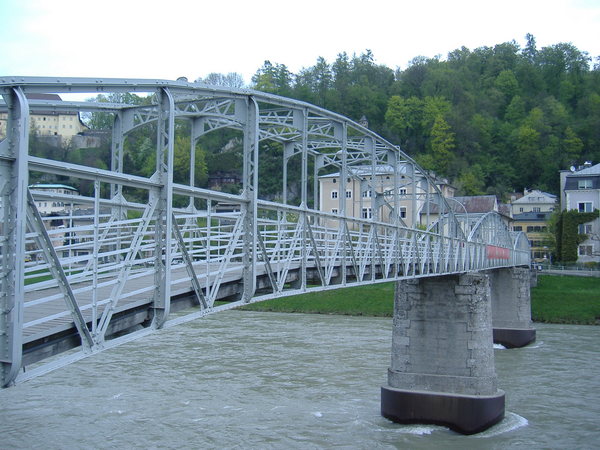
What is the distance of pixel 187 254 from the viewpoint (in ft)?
31.1

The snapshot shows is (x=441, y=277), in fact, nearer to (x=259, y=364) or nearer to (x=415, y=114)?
(x=259, y=364)

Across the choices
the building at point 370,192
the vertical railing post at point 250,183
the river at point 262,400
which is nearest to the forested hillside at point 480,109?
the building at point 370,192

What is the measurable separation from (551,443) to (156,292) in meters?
12.7

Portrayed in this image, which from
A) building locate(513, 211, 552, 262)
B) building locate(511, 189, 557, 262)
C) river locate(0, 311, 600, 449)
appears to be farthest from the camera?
building locate(513, 211, 552, 262)

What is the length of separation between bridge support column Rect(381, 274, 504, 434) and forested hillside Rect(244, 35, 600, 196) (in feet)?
216

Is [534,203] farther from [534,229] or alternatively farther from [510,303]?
[510,303]

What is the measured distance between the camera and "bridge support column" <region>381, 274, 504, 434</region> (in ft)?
63.9

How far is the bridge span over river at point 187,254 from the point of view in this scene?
7.02m

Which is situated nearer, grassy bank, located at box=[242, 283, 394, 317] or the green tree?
grassy bank, located at box=[242, 283, 394, 317]

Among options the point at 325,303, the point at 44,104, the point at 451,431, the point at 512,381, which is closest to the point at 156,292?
the point at 44,104

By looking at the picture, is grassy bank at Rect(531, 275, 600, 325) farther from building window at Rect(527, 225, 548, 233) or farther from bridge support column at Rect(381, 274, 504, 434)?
building window at Rect(527, 225, 548, 233)

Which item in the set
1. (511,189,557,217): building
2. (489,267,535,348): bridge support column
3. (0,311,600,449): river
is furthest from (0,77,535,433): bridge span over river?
(511,189,557,217): building

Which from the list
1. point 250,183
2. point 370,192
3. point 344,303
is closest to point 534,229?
point 344,303

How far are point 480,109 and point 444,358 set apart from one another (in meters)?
103
